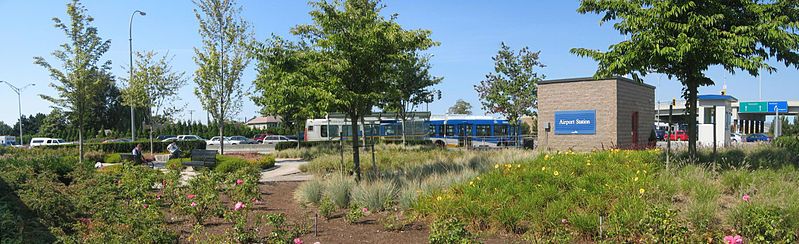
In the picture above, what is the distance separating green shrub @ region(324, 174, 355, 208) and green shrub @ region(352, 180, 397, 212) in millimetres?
222

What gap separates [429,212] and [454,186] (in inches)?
47.0

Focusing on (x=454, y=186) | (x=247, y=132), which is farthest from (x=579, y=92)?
(x=247, y=132)

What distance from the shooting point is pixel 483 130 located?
1427 inches

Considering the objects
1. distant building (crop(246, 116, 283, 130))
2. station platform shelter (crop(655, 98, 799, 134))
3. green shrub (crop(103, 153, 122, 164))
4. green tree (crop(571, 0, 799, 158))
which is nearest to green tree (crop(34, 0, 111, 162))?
green shrub (crop(103, 153, 122, 164))

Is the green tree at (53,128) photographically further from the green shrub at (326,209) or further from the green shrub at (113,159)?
the green shrub at (326,209)

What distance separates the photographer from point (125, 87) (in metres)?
27.9

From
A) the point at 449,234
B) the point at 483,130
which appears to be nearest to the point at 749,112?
the point at 483,130

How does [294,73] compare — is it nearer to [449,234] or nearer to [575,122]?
[449,234]

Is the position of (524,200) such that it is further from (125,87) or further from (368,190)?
(125,87)

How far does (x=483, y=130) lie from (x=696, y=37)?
2739cm

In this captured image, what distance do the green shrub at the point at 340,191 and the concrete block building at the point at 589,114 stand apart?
1279cm

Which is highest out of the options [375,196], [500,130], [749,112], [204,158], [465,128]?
[749,112]

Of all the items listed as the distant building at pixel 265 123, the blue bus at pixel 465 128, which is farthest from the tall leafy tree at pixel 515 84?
the distant building at pixel 265 123

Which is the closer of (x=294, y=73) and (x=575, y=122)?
(x=294, y=73)
